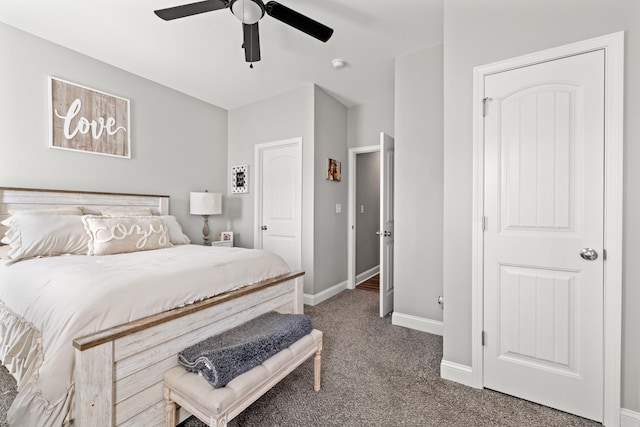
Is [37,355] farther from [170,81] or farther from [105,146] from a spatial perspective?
[170,81]

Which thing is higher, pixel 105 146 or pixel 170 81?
pixel 170 81

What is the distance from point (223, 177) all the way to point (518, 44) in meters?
3.73

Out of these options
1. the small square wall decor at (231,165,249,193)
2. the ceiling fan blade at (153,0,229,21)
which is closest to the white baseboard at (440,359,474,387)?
the ceiling fan blade at (153,0,229,21)

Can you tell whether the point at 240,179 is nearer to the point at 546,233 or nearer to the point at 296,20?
the point at 296,20

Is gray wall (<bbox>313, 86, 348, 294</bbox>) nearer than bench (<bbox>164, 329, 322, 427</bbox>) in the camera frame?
No

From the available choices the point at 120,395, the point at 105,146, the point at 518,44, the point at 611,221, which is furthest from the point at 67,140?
the point at 611,221

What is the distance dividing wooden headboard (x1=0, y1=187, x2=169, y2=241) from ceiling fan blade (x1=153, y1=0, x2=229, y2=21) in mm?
1963

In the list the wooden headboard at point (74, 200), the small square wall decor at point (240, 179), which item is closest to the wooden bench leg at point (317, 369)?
the wooden headboard at point (74, 200)

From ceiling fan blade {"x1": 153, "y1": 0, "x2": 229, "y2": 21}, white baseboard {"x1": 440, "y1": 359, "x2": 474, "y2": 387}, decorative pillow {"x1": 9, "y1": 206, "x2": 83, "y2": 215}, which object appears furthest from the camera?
decorative pillow {"x1": 9, "y1": 206, "x2": 83, "y2": 215}

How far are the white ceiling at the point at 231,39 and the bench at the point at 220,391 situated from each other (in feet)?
8.15

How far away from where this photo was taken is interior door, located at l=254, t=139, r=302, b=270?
11.9ft

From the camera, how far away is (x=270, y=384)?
1.42 metres

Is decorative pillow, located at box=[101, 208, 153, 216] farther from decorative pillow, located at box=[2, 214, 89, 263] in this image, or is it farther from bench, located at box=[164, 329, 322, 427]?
bench, located at box=[164, 329, 322, 427]

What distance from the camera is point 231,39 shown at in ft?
8.38
